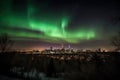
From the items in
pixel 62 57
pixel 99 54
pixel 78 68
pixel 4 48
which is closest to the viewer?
pixel 78 68

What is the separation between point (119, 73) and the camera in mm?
14055

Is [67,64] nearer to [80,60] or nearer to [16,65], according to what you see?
[80,60]

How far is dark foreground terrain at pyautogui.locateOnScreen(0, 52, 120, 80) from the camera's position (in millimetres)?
14516

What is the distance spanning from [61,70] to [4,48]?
21.8 meters

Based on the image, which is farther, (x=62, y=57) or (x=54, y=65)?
(x=62, y=57)

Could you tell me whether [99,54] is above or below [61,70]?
above

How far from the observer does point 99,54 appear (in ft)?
61.2

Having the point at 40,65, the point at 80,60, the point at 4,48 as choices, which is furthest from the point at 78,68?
the point at 4,48

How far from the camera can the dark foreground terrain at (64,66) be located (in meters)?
14.5

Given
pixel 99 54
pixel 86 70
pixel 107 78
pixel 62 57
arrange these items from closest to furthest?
1. pixel 107 78
2. pixel 86 70
3. pixel 99 54
4. pixel 62 57

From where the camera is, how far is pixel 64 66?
1898 cm

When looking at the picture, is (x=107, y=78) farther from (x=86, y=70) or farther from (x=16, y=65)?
(x=16, y=65)

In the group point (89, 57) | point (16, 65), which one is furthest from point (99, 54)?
point (16, 65)

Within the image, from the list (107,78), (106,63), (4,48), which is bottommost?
(107,78)
